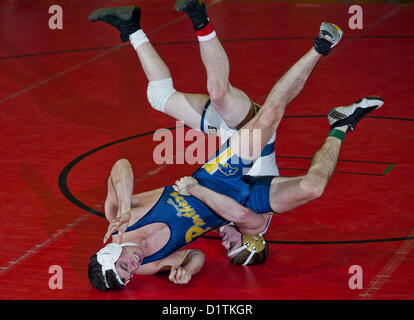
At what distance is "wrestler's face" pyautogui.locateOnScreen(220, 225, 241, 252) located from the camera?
4.85 metres

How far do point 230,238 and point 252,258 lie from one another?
26 centimetres

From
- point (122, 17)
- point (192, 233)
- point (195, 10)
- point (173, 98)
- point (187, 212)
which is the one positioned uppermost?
point (122, 17)

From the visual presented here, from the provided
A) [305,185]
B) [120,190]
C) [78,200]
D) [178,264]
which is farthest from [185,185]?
[78,200]

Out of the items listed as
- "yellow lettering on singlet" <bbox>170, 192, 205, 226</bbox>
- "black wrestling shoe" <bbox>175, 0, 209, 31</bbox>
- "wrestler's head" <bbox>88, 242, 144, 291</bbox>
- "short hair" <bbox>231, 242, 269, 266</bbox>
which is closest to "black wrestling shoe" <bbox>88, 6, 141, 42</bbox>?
"black wrestling shoe" <bbox>175, 0, 209, 31</bbox>

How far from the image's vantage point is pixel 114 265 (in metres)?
4.30

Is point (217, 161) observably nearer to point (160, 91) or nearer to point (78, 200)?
point (160, 91)

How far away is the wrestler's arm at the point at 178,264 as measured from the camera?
14.9 ft

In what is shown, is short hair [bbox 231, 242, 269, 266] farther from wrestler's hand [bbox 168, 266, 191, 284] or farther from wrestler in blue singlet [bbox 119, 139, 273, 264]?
wrestler's hand [bbox 168, 266, 191, 284]

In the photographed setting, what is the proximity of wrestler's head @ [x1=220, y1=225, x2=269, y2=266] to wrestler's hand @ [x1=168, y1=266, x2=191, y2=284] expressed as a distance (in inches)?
16.5

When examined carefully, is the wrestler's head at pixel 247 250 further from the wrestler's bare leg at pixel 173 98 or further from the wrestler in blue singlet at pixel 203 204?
the wrestler's bare leg at pixel 173 98

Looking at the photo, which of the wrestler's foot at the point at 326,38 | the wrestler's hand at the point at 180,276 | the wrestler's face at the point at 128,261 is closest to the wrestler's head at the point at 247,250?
the wrestler's hand at the point at 180,276

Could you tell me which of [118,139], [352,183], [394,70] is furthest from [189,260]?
[394,70]

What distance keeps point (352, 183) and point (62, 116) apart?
128 inches

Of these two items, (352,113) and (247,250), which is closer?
(247,250)
